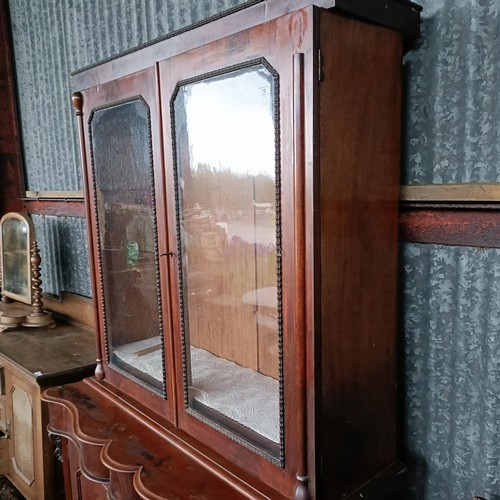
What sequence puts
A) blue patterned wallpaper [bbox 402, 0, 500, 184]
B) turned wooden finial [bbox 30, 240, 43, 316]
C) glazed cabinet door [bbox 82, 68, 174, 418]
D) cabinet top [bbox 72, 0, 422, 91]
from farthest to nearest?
1. turned wooden finial [bbox 30, 240, 43, 316]
2. glazed cabinet door [bbox 82, 68, 174, 418]
3. blue patterned wallpaper [bbox 402, 0, 500, 184]
4. cabinet top [bbox 72, 0, 422, 91]

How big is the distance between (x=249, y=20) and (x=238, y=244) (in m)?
0.50

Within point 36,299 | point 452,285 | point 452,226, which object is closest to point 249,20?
point 452,226

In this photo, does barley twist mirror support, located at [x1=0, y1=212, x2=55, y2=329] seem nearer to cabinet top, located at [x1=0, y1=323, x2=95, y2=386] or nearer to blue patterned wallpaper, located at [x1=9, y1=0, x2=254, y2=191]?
cabinet top, located at [x1=0, y1=323, x2=95, y2=386]

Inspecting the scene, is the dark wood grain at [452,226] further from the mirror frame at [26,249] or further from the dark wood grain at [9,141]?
the dark wood grain at [9,141]

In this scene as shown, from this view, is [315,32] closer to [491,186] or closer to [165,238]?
[491,186]

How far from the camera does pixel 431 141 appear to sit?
1.11 metres

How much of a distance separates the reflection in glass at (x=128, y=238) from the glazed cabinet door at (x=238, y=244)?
111mm

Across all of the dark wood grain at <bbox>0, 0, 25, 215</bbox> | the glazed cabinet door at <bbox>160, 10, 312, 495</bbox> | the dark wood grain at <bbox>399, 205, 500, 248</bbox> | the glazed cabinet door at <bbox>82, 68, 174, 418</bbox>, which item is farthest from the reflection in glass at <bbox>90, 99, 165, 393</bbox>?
the dark wood grain at <bbox>0, 0, 25, 215</bbox>

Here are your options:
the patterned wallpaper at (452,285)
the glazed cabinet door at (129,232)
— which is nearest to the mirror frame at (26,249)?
the glazed cabinet door at (129,232)

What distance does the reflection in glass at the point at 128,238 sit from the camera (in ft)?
4.32

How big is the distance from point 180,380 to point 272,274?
0.43m

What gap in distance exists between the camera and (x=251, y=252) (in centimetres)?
115

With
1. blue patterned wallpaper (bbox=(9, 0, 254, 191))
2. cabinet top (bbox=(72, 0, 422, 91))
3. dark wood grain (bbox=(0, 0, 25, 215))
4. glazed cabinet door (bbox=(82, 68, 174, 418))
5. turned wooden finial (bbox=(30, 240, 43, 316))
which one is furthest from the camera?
dark wood grain (bbox=(0, 0, 25, 215))

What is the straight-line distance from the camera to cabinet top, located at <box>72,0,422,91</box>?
0.88m
